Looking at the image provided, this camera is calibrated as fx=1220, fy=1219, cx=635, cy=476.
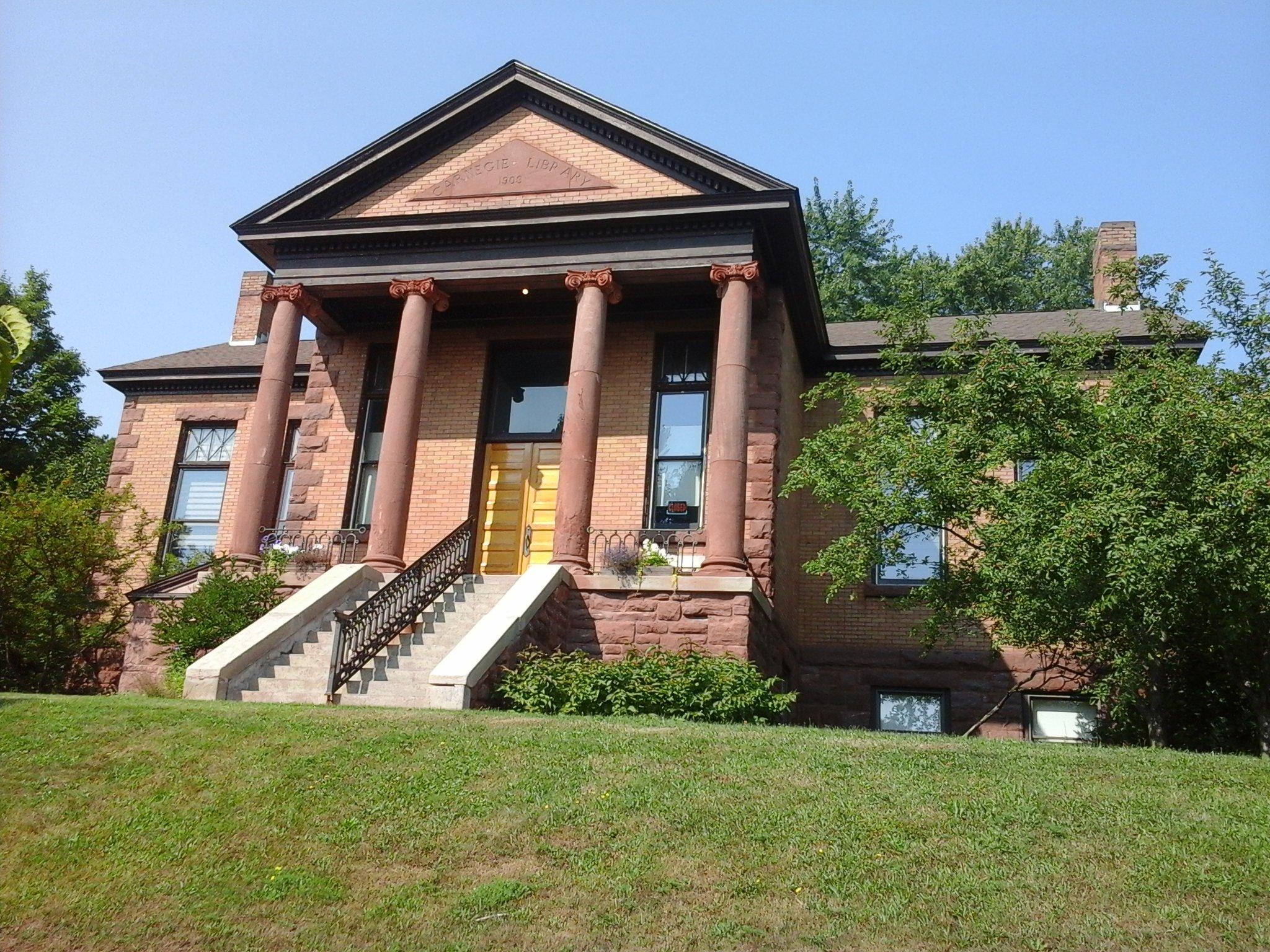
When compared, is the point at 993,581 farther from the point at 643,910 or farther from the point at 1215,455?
the point at 643,910

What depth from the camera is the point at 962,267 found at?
129 feet

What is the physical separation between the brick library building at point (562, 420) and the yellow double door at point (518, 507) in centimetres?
4

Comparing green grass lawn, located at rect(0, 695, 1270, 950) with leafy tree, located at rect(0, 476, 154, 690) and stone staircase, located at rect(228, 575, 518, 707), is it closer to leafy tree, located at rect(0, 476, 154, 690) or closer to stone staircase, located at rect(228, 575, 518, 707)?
stone staircase, located at rect(228, 575, 518, 707)

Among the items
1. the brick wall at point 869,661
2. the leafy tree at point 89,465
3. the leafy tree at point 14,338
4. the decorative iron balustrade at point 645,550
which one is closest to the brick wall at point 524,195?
Answer: the decorative iron balustrade at point 645,550

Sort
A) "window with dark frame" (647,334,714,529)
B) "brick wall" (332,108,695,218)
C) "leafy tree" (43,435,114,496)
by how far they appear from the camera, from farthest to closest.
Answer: "leafy tree" (43,435,114,496) → "window with dark frame" (647,334,714,529) → "brick wall" (332,108,695,218)

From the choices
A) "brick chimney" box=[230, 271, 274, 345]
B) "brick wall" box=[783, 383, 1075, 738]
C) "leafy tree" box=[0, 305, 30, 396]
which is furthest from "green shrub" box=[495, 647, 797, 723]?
"brick chimney" box=[230, 271, 274, 345]

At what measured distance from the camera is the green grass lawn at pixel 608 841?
734 centimetres

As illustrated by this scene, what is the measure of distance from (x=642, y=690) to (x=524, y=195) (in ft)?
28.1

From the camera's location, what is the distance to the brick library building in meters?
16.4

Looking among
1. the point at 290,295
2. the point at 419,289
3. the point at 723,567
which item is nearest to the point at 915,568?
the point at 723,567

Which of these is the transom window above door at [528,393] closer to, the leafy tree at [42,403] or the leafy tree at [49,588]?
the leafy tree at [49,588]

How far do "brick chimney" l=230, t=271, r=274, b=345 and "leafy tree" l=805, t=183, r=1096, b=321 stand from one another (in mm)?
17891

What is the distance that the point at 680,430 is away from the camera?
1933 cm

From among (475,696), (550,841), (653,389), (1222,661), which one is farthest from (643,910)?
(653,389)
